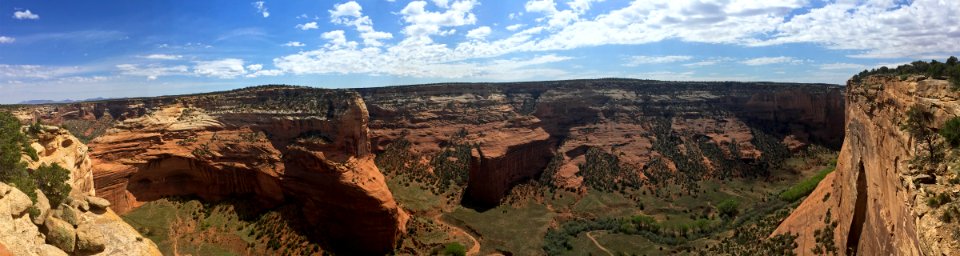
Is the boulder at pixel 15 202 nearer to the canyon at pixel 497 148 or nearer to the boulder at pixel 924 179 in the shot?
the canyon at pixel 497 148

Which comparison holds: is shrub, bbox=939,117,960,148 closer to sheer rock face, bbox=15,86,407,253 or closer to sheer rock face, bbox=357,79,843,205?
sheer rock face, bbox=15,86,407,253

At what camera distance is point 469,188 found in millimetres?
65000

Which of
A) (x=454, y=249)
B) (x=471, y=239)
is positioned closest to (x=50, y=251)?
(x=454, y=249)

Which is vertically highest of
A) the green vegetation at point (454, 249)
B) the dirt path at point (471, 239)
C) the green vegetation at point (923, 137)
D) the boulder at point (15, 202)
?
the green vegetation at point (923, 137)

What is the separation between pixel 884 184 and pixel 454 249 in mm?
34827

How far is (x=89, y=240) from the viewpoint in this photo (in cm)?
1353

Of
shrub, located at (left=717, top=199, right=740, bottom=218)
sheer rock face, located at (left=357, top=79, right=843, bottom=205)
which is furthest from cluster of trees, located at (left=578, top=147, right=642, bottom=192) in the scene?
shrub, located at (left=717, top=199, right=740, bottom=218)

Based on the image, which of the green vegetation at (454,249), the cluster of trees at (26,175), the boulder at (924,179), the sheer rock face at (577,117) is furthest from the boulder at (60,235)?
the sheer rock face at (577,117)

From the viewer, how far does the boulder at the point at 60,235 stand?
1246cm

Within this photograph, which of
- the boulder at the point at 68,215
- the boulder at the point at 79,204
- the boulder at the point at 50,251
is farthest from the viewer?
the boulder at the point at 79,204

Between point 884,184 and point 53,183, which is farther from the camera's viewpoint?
point 884,184

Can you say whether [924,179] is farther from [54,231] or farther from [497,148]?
[497,148]

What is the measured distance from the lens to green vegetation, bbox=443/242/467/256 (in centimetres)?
4691

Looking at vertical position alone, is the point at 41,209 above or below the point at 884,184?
above
